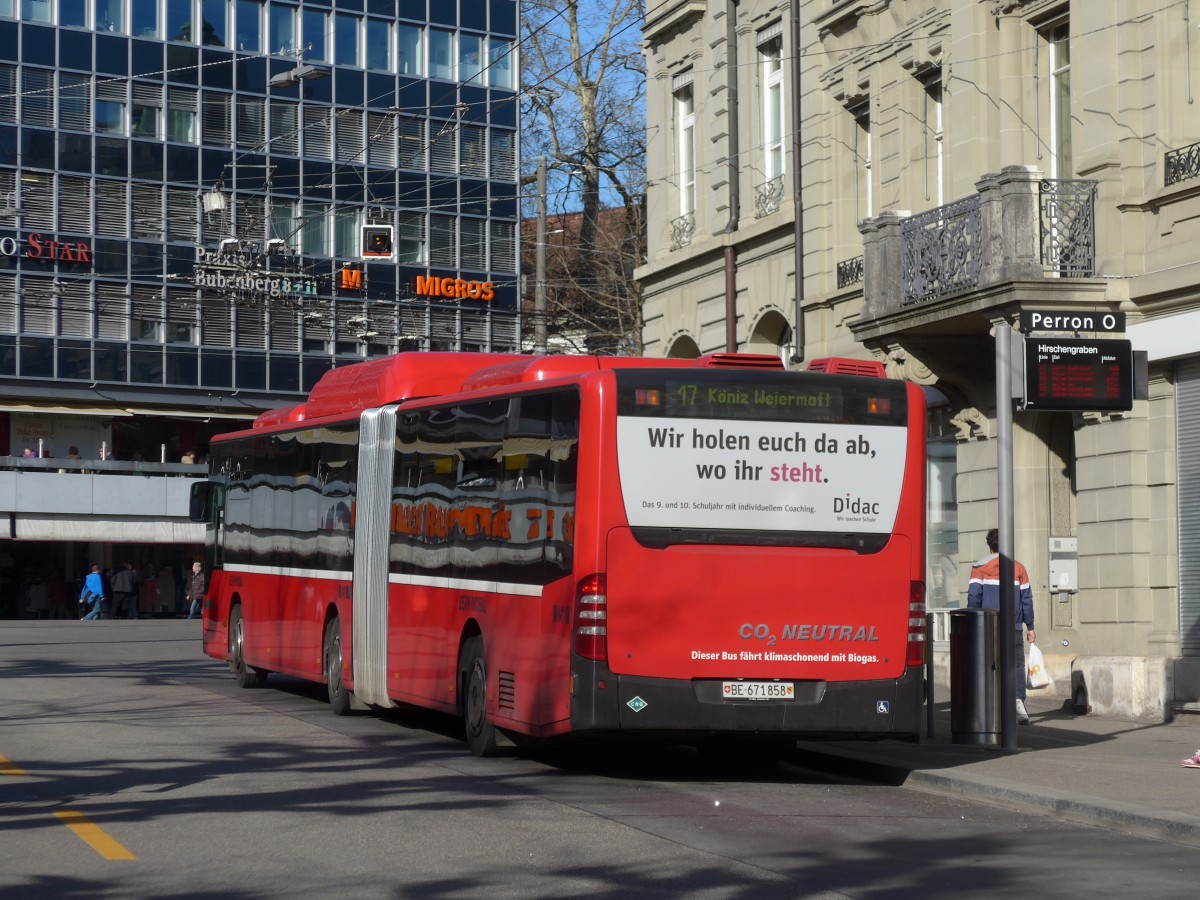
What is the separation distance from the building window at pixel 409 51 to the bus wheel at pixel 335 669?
1712 inches

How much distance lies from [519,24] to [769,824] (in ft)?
166

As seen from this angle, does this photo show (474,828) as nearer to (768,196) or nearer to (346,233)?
(768,196)

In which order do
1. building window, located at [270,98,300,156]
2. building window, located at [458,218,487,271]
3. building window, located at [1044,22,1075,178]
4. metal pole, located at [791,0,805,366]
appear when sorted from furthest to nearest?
building window, located at [458,218,487,271], building window, located at [270,98,300,156], metal pole, located at [791,0,805,366], building window, located at [1044,22,1075,178]

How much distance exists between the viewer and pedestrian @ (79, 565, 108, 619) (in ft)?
Answer: 168

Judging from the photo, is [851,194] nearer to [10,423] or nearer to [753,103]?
[753,103]

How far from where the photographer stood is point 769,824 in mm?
11547

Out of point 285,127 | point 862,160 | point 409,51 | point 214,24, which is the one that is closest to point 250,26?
point 214,24

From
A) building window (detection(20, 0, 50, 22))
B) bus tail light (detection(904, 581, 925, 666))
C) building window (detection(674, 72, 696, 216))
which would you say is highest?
building window (detection(20, 0, 50, 22))

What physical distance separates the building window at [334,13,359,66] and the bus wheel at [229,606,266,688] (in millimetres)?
38378

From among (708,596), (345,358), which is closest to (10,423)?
(345,358)

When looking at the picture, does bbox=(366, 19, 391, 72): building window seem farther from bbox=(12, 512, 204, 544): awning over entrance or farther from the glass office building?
bbox=(12, 512, 204, 544): awning over entrance

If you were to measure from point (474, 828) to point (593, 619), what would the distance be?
2584mm

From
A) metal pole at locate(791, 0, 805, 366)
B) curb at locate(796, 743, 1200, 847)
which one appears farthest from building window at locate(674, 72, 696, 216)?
curb at locate(796, 743, 1200, 847)

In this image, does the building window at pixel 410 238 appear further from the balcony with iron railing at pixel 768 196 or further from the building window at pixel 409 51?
the balcony with iron railing at pixel 768 196
